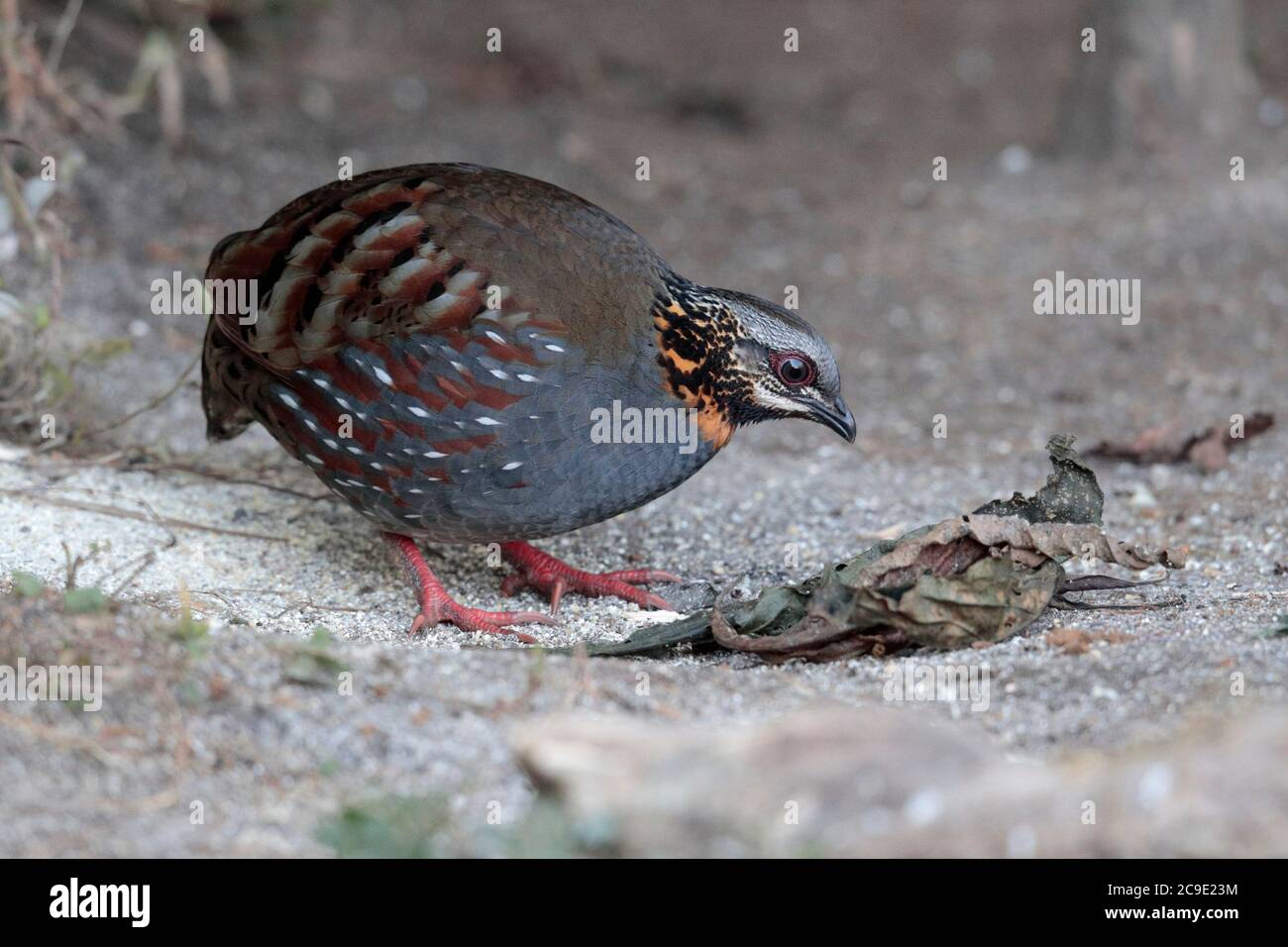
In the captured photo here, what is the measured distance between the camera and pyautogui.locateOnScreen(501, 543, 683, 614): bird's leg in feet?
17.3

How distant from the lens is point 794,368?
499 cm

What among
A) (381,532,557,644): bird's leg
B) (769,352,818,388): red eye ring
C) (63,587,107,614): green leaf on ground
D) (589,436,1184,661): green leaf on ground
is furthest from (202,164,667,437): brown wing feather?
(63,587,107,614): green leaf on ground

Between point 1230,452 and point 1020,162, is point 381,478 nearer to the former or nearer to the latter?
point 1230,452

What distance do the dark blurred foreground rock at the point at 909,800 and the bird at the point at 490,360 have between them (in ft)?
6.78

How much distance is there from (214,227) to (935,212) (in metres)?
4.57

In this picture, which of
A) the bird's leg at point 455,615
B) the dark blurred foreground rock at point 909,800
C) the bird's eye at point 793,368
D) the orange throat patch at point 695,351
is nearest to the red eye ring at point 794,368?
the bird's eye at point 793,368

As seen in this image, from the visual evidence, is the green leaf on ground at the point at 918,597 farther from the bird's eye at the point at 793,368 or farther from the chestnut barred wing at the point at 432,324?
the chestnut barred wing at the point at 432,324

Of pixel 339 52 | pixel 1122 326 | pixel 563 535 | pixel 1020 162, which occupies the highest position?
pixel 339 52

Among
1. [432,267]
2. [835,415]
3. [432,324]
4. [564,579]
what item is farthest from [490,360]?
[835,415]

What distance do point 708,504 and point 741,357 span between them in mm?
1308

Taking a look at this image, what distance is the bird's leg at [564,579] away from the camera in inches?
207

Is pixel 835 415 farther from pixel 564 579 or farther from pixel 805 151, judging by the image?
pixel 805 151

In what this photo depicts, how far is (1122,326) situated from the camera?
8117 mm

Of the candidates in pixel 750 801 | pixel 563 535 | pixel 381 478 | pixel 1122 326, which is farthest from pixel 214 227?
pixel 750 801
